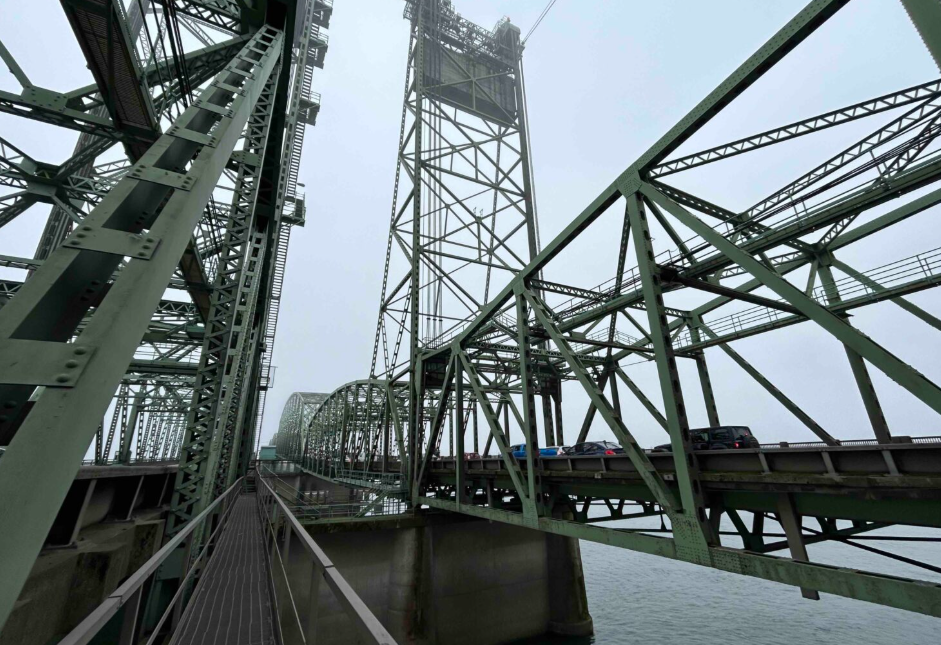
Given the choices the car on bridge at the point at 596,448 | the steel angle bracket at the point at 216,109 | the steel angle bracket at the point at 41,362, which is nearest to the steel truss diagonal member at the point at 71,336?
the steel angle bracket at the point at 41,362

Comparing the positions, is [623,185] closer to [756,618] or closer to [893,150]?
[893,150]

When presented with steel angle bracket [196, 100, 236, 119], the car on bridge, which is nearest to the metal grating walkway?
steel angle bracket [196, 100, 236, 119]

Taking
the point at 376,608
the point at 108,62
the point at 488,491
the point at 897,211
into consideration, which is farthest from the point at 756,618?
the point at 108,62

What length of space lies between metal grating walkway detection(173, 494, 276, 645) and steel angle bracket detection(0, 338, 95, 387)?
11.9 ft

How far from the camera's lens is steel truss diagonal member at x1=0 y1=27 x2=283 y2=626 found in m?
2.04

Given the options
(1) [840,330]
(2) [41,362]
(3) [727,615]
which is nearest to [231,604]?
(2) [41,362]

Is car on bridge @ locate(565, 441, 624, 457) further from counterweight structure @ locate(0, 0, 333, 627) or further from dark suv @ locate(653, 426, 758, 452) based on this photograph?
counterweight structure @ locate(0, 0, 333, 627)

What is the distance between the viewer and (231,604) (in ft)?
18.7

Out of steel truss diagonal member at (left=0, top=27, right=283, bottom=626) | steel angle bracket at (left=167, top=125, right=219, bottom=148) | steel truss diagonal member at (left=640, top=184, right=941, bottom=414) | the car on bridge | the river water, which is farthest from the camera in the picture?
the river water

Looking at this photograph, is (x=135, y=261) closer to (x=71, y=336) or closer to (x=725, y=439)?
(x=71, y=336)

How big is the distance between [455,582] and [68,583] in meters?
14.7

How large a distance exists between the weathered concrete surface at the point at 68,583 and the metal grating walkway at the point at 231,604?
4.57 ft

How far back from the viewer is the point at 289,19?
8734 mm

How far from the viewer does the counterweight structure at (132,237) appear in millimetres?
2264
